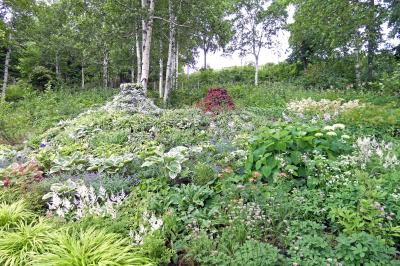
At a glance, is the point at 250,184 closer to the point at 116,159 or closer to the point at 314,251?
the point at 314,251

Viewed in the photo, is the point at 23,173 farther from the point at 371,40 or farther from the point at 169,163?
the point at 371,40

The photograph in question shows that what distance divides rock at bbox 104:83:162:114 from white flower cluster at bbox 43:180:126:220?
479 centimetres

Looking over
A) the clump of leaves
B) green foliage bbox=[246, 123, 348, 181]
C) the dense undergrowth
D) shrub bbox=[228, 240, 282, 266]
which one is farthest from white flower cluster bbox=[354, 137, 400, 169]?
the clump of leaves

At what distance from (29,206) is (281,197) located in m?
2.97

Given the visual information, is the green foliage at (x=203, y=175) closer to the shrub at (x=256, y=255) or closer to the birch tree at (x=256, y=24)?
the shrub at (x=256, y=255)

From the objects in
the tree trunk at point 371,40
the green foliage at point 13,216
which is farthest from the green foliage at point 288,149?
the tree trunk at point 371,40

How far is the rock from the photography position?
334 inches

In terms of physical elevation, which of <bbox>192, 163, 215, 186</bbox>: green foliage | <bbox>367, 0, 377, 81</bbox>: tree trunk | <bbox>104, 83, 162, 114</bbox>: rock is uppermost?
<bbox>367, 0, 377, 81</bbox>: tree trunk

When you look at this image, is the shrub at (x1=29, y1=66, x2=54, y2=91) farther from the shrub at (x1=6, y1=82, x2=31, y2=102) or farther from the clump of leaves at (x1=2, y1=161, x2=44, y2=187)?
the clump of leaves at (x1=2, y1=161, x2=44, y2=187)

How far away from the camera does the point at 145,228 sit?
2.79m

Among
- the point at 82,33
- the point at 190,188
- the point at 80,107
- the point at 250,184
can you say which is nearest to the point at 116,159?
the point at 190,188

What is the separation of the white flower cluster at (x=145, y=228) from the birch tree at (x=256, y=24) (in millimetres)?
17824

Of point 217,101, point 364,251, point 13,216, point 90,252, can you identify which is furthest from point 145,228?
point 217,101

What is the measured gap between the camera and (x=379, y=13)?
1277cm
